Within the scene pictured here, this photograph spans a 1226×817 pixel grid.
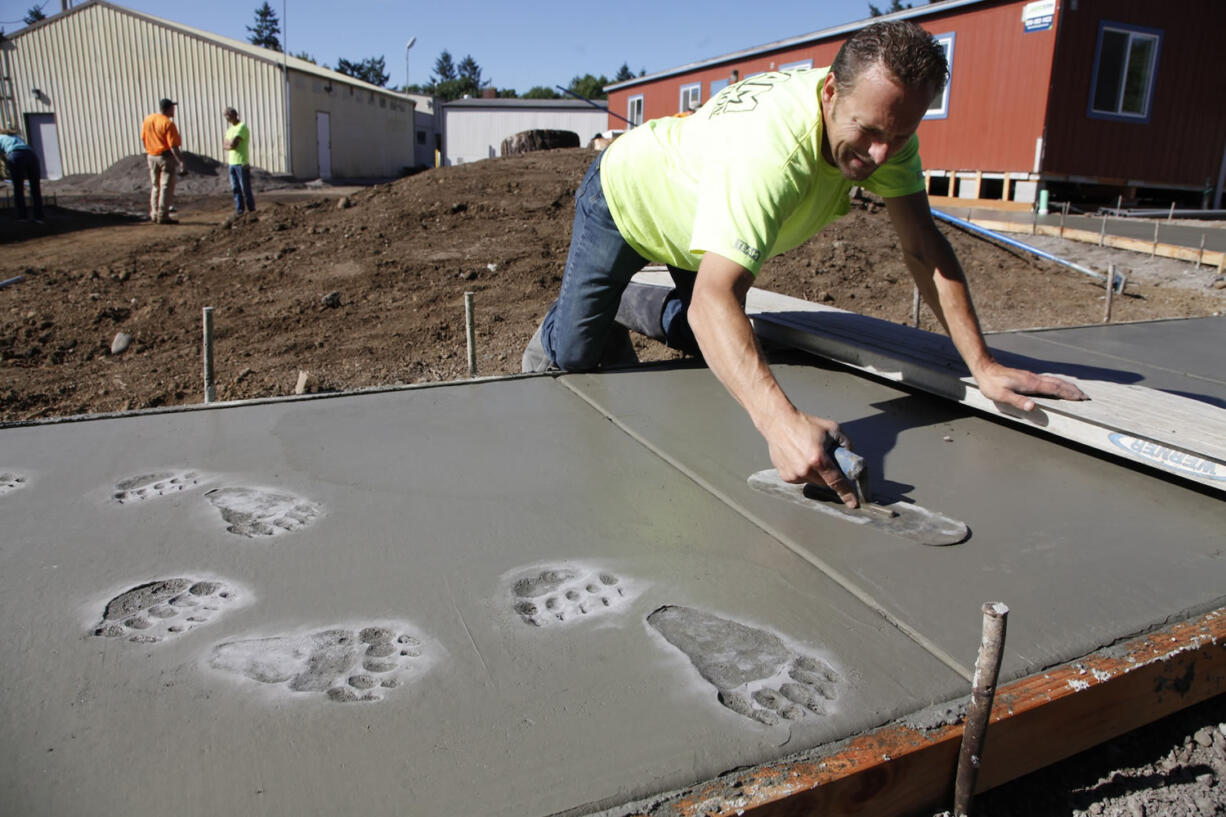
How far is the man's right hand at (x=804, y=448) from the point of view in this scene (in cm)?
184

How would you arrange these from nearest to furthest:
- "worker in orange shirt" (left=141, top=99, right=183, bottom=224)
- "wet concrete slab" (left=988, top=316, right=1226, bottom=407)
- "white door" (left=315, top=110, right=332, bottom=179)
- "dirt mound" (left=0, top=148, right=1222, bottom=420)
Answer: "wet concrete slab" (left=988, top=316, right=1226, bottom=407)
"dirt mound" (left=0, top=148, right=1222, bottom=420)
"worker in orange shirt" (left=141, top=99, right=183, bottom=224)
"white door" (left=315, top=110, right=332, bottom=179)

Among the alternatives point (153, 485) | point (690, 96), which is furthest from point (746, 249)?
point (690, 96)

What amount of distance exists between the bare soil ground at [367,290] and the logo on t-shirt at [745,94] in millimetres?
A: 2949

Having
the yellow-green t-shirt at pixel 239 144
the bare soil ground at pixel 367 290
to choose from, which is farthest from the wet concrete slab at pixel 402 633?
the yellow-green t-shirt at pixel 239 144

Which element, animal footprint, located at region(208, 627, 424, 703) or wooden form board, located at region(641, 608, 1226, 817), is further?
animal footprint, located at region(208, 627, 424, 703)

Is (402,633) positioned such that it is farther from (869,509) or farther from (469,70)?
(469,70)

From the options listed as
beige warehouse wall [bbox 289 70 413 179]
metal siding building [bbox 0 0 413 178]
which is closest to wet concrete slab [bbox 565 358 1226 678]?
metal siding building [bbox 0 0 413 178]

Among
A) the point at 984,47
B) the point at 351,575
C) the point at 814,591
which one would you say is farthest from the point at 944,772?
the point at 984,47

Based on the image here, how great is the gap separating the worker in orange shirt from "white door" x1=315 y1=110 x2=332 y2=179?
14.7 metres

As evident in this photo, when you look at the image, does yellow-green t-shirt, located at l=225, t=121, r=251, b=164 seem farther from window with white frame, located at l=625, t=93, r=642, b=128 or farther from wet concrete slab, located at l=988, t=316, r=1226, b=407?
window with white frame, located at l=625, t=93, r=642, b=128

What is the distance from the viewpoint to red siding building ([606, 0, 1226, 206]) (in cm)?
1127

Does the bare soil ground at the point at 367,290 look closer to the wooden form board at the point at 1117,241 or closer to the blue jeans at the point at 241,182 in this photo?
the wooden form board at the point at 1117,241

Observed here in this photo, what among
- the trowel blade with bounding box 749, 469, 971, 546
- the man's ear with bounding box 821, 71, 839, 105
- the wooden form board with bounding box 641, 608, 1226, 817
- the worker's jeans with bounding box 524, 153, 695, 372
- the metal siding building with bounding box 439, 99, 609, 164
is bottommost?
the wooden form board with bounding box 641, 608, 1226, 817

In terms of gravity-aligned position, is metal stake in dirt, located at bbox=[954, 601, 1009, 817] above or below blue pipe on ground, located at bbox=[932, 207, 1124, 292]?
below
